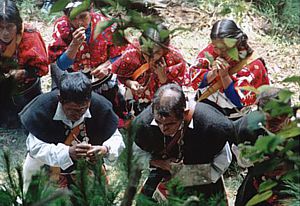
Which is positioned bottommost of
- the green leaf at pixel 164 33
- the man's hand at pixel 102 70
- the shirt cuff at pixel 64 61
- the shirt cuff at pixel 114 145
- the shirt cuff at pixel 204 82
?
the man's hand at pixel 102 70

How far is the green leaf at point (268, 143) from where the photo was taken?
3.85ft

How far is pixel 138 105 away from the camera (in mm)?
3934

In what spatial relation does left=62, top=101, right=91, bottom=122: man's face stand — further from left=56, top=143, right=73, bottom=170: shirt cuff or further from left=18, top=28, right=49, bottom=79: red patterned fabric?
left=18, top=28, right=49, bottom=79: red patterned fabric

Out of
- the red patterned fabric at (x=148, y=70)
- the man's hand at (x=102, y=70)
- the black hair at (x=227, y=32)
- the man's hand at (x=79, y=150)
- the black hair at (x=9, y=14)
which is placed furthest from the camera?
the man's hand at (x=102, y=70)

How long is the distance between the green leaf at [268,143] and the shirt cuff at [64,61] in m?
2.73

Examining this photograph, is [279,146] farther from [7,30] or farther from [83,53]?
[83,53]

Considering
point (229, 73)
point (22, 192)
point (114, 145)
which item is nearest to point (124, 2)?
point (22, 192)

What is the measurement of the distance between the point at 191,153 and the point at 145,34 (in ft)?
6.12

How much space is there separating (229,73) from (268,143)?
2.37 metres

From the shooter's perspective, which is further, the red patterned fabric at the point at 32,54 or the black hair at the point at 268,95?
the red patterned fabric at the point at 32,54

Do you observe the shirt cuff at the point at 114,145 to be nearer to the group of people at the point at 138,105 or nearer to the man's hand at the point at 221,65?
the group of people at the point at 138,105

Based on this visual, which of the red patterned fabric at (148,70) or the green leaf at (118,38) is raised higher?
the green leaf at (118,38)

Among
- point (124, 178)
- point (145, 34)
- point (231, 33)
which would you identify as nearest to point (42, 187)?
point (124, 178)

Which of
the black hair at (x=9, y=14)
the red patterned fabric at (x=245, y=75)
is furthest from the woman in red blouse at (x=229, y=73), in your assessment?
the black hair at (x=9, y=14)
